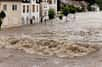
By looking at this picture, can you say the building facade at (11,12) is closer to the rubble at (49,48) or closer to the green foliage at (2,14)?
the green foliage at (2,14)

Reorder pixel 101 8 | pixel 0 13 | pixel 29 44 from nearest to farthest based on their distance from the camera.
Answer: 1. pixel 29 44
2. pixel 0 13
3. pixel 101 8

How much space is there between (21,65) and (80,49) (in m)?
6.61

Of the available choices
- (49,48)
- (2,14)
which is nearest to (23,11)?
(2,14)

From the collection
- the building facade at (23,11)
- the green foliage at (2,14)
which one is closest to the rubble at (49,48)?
the green foliage at (2,14)

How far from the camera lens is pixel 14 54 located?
23.9 meters

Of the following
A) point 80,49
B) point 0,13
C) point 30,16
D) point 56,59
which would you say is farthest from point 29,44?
point 30,16

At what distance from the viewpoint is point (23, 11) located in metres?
57.4

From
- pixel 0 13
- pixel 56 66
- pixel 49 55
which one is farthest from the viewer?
pixel 0 13

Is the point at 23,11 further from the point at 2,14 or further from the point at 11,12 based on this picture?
the point at 2,14

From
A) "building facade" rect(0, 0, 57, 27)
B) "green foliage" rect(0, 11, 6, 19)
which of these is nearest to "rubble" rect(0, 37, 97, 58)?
"green foliage" rect(0, 11, 6, 19)

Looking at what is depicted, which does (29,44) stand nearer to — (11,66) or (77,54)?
(77,54)

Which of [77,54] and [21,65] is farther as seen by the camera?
[77,54]

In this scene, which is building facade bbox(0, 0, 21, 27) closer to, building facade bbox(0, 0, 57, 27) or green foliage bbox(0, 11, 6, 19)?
building facade bbox(0, 0, 57, 27)

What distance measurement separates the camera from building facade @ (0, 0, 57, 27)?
51.6 metres
